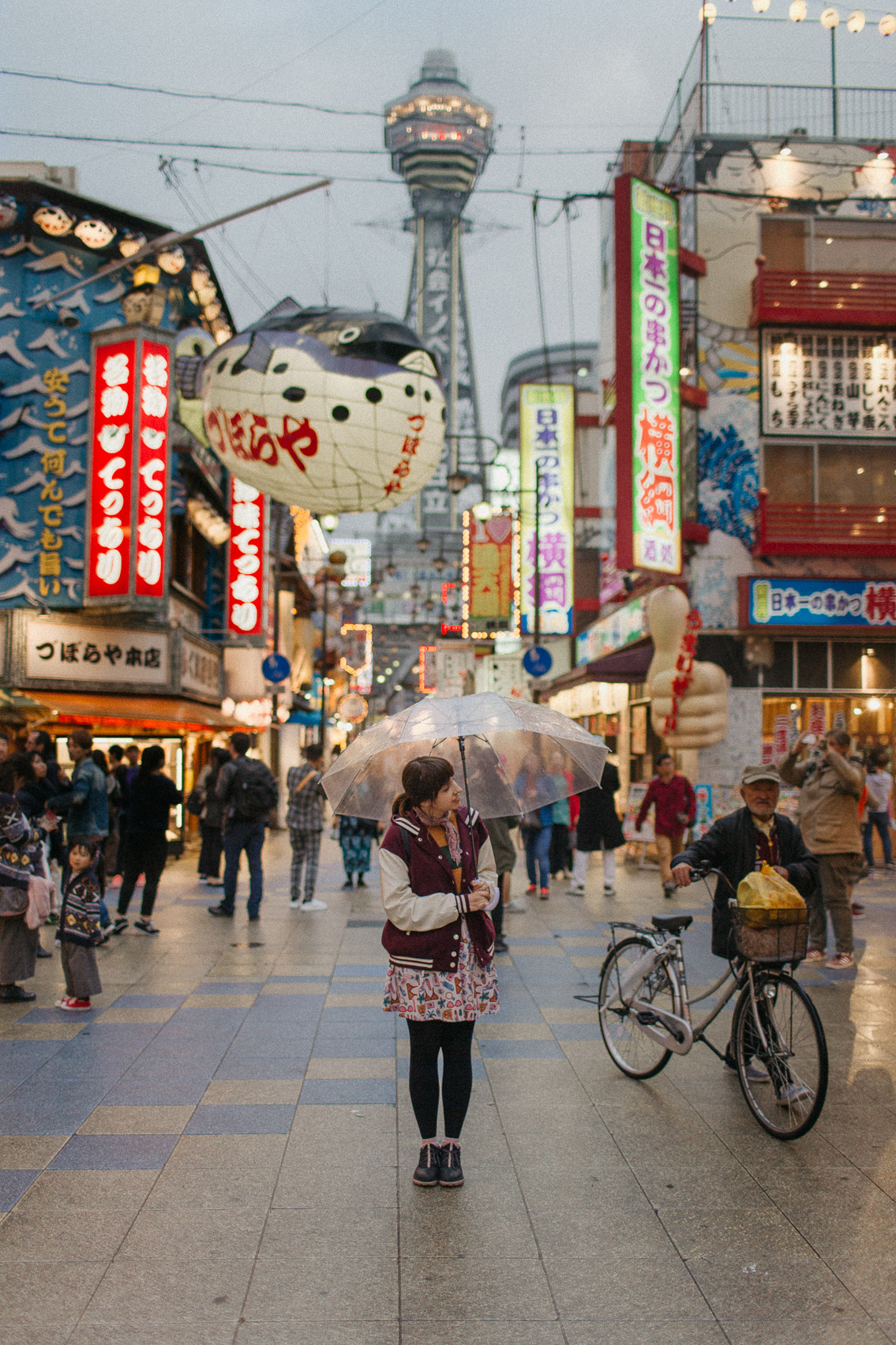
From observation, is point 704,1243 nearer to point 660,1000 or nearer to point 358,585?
point 660,1000

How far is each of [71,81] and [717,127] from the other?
1425 centimetres

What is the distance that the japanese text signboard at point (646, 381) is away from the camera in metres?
18.6

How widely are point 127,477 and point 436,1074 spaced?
14.5 m

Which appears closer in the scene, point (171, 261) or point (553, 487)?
point (171, 261)

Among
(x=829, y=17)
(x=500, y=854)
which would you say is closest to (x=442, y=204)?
(x=829, y=17)

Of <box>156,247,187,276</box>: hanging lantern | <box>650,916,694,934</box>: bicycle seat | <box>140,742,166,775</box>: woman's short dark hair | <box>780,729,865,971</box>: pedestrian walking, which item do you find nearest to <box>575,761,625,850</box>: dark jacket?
<box>780,729,865,971</box>: pedestrian walking

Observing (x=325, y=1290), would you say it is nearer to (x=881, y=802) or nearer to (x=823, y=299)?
(x=881, y=802)

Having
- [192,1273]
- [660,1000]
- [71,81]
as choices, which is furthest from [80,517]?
[192,1273]

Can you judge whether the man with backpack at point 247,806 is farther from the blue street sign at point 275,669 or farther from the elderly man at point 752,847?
the blue street sign at point 275,669

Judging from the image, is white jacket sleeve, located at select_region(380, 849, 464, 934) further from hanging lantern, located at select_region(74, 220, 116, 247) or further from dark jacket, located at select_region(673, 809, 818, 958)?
hanging lantern, located at select_region(74, 220, 116, 247)

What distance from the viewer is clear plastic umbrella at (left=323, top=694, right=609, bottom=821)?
576 cm

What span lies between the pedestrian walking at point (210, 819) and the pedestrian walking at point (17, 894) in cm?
664

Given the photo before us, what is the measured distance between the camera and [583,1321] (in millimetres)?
3723

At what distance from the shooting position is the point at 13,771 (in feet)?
27.9
